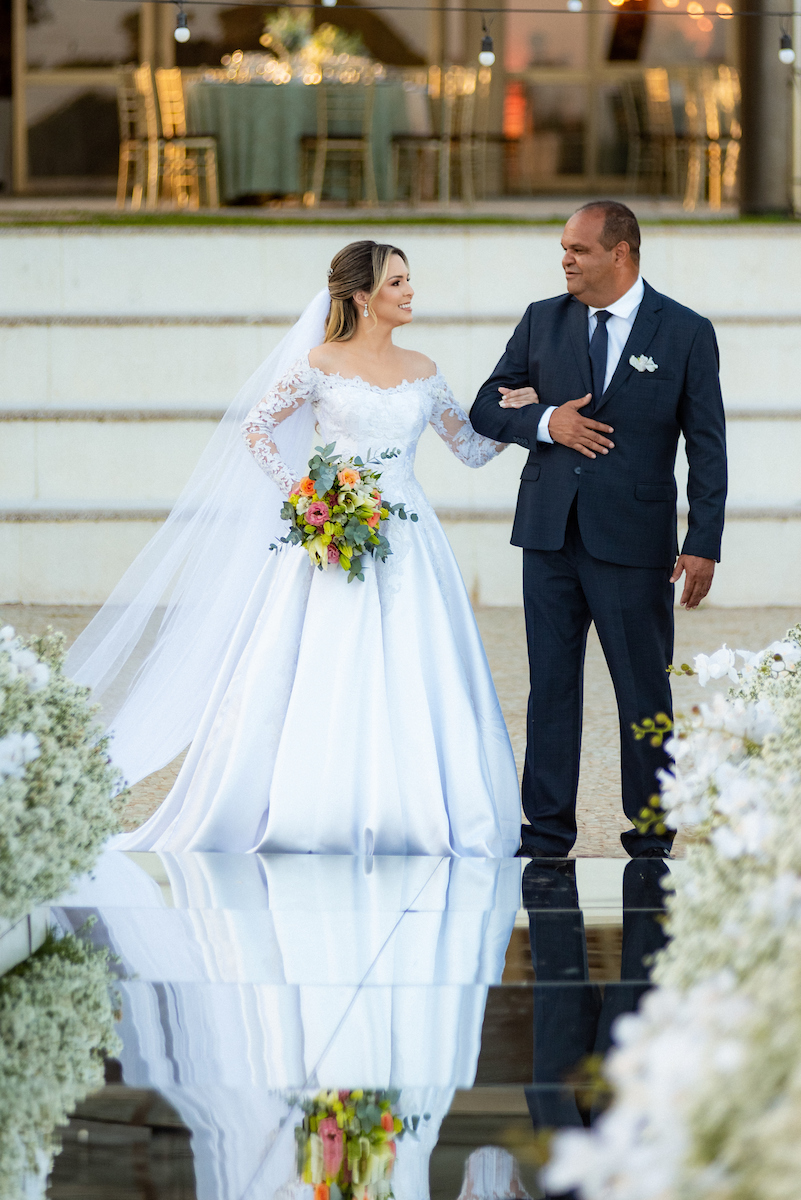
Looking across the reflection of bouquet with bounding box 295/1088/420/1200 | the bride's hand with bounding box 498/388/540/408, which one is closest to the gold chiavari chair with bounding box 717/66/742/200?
the bride's hand with bounding box 498/388/540/408

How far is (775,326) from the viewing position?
846 centimetres

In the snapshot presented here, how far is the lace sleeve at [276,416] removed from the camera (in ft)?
12.9

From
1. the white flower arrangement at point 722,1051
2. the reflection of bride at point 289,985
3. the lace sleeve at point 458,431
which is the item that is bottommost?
the reflection of bride at point 289,985

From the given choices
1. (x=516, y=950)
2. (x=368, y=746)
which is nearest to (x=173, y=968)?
(x=516, y=950)

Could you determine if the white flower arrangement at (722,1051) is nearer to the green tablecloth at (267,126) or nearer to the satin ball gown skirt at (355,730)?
the satin ball gown skirt at (355,730)

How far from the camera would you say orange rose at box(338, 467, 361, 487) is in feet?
12.4

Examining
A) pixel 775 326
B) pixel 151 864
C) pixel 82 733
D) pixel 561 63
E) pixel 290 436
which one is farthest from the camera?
pixel 561 63

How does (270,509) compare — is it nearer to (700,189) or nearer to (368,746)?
(368,746)

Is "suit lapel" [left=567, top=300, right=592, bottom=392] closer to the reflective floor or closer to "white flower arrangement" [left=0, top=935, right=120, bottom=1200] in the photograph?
the reflective floor

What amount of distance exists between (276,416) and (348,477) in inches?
13.4

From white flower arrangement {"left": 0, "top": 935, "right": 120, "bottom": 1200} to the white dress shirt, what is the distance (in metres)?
1.73

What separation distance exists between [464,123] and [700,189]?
2.33 metres

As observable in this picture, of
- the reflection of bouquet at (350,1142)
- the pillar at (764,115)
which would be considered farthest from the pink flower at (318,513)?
the pillar at (764,115)

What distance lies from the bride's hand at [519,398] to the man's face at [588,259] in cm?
29
